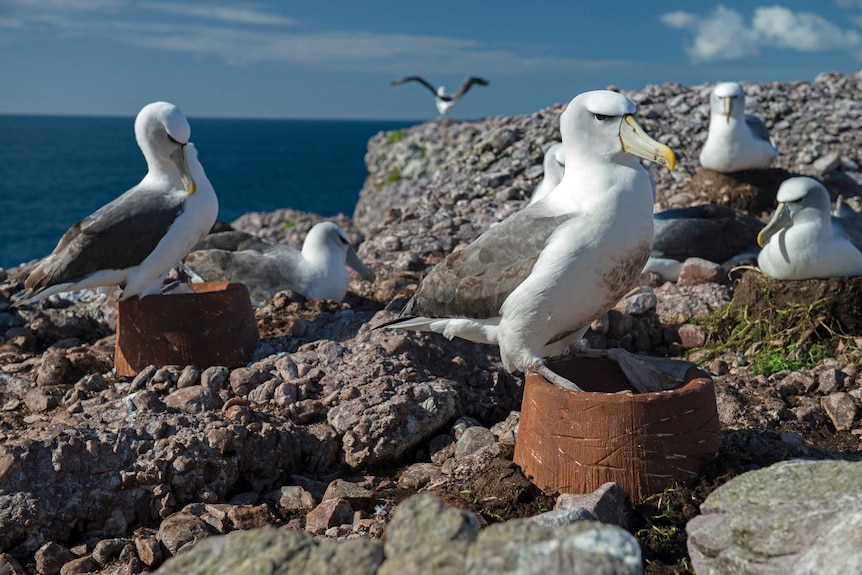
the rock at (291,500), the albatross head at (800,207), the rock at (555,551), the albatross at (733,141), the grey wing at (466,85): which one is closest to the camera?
the rock at (555,551)

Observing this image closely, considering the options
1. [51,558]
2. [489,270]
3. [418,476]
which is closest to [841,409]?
[489,270]

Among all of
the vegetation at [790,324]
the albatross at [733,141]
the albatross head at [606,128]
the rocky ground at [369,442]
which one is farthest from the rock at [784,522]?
the albatross at [733,141]

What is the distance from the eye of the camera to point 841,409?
211 inches

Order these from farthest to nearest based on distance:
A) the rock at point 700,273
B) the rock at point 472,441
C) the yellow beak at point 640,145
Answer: the rock at point 700,273
the rock at point 472,441
the yellow beak at point 640,145

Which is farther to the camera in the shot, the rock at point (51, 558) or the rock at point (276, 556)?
the rock at point (51, 558)

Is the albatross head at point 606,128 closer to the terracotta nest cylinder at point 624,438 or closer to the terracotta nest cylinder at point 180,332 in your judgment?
the terracotta nest cylinder at point 624,438

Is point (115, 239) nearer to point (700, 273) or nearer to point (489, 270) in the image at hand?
point (489, 270)

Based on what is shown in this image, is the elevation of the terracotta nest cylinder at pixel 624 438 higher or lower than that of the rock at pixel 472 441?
higher

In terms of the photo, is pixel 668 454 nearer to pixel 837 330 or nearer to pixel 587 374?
pixel 587 374

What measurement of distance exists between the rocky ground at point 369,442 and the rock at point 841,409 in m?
0.01

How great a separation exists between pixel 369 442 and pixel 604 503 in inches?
68.2

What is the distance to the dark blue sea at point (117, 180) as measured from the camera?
54781 millimetres

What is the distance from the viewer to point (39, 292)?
264 inches

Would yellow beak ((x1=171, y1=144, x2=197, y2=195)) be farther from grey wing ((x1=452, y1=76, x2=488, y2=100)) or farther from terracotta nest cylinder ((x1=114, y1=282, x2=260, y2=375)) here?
grey wing ((x1=452, y1=76, x2=488, y2=100))
